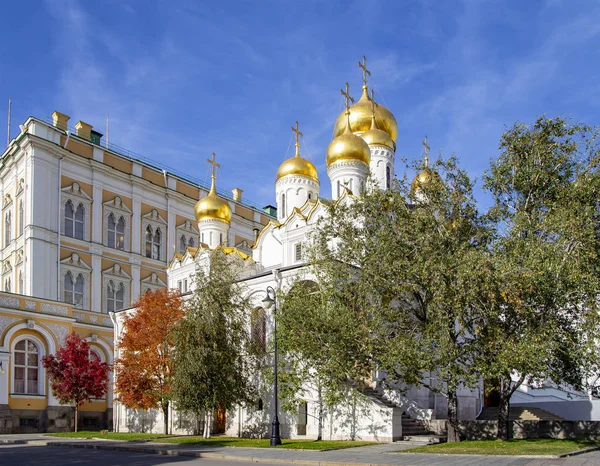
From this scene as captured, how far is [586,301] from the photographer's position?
65.6 feet

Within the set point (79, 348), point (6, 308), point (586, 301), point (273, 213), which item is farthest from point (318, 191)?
point (273, 213)

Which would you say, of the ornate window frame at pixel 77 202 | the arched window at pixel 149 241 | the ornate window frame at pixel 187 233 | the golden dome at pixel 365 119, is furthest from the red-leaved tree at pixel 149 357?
the ornate window frame at pixel 187 233

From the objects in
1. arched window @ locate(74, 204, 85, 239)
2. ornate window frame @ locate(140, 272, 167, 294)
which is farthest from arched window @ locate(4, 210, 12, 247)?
ornate window frame @ locate(140, 272, 167, 294)

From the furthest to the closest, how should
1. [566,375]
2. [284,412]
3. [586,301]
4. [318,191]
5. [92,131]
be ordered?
[92,131] → [318,191] → [284,412] → [566,375] → [586,301]

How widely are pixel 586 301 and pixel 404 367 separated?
18.7 ft

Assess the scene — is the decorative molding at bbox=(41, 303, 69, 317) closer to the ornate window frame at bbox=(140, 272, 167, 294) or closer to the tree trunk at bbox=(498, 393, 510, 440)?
the ornate window frame at bbox=(140, 272, 167, 294)

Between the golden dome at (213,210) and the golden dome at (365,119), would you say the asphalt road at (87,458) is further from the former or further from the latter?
the golden dome at (365,119)

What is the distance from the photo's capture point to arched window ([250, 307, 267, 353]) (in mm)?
28203

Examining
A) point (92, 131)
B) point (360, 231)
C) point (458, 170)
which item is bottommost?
point (360, 231)

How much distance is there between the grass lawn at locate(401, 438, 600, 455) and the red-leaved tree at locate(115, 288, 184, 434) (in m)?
12.4

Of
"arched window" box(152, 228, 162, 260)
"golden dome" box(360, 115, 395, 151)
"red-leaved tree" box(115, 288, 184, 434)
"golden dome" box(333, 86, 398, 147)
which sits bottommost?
"red-leaved tree" box(115, 288, 184, 434)

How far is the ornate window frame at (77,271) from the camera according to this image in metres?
43.3

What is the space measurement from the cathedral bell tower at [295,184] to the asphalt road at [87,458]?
60.8 ft

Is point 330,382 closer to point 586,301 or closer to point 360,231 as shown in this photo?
point 360,231
